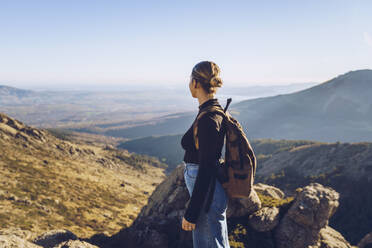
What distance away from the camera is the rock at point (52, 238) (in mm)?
11025

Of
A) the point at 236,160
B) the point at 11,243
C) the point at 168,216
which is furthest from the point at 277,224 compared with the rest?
the point at 11,243

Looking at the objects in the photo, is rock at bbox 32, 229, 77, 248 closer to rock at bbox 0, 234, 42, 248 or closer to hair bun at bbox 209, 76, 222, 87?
rock at bbox 0, 234, 42, 248

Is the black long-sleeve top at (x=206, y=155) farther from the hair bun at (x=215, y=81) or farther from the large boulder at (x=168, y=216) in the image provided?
the large boulder at (x=168, y=216)

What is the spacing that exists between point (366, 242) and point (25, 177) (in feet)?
157

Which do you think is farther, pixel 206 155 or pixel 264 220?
pixel 264 220

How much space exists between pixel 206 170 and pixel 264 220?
43.3ft

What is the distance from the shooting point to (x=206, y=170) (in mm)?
4070

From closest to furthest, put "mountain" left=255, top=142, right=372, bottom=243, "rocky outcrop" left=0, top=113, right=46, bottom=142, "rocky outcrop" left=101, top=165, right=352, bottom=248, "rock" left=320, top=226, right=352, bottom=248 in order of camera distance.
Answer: "rocky outcrop" left=101, top=165, right=352, bottom=248 < "rock" left=320, top=226, right=352, bottom=248 < "mountain" left=255, top=142, right=372, bottom=243 < "rocky outcrop" left=0, top=113, right=46, bottom=142

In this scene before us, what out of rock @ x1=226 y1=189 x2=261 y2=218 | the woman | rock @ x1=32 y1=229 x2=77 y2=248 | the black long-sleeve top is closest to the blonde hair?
the woman

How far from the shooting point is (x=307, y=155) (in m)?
93.4

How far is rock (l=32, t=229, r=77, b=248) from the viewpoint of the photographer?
1102 centimetres

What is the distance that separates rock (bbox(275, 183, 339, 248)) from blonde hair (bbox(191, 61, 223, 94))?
47.0ft

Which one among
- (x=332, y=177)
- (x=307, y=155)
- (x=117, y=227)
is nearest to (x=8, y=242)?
(x=117, y=227)

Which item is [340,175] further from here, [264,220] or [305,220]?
[264,220]
